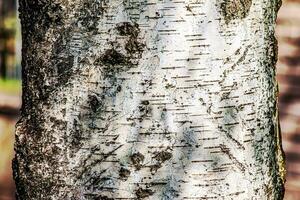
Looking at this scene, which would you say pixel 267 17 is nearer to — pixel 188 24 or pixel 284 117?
pixel 188 24

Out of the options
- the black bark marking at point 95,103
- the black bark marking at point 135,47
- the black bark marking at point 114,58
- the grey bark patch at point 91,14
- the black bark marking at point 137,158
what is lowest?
the black bark marking at point 137,158

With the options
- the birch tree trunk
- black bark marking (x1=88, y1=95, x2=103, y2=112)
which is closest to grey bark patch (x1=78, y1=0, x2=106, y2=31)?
the birch tree trunk

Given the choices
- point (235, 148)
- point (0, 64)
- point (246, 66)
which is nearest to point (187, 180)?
point (235, 148)

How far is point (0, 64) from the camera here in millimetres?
6594

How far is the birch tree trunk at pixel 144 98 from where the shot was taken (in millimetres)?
1312

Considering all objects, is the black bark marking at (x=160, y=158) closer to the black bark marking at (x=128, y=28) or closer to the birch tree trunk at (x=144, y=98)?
the birch tree trunk at (x=144, y=98)

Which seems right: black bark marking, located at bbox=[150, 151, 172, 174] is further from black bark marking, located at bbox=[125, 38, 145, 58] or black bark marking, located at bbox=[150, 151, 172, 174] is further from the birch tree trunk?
black bark marking, located at bbox=[125, 38, 145, 58]

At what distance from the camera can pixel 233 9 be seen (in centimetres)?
135

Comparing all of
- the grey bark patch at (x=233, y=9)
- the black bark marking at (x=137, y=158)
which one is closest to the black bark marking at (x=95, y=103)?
the black bark marking at (x=137, y=158)

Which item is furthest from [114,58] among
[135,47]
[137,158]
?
[137,158]

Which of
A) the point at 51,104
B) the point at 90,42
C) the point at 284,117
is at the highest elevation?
the point at 90,42

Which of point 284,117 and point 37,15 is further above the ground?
point 37,15

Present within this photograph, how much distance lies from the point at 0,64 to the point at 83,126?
5.39 meters

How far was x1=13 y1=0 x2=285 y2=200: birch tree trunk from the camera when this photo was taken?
4.30 ft
